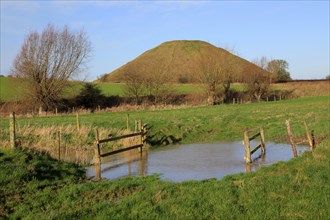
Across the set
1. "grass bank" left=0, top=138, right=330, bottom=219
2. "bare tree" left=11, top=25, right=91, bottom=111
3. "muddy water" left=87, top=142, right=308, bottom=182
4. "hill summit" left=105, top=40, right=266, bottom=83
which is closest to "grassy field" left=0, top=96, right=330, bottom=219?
"grass bank" left=0, top=138, right=330, bottom=219

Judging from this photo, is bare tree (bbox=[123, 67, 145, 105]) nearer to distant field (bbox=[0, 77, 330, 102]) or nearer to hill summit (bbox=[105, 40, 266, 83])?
distant field (bbox=[0, 77, 330, 102])

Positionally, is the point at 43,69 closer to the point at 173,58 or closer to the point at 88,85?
the point at 88,85

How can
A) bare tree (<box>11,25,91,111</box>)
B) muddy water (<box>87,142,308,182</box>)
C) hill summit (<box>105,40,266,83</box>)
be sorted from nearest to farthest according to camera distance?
muddy water (<box>87,142,308,182</box>) < bare tree (<box>11,25,91,111</box>) < hill summit (<box>105,40,266,83</box>)

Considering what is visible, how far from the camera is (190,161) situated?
18.0m

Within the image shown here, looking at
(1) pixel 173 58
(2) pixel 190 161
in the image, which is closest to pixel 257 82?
(2) pixel 190 161

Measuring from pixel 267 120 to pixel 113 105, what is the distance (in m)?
31.5

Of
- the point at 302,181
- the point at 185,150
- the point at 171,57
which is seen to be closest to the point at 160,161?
the point at 185,150

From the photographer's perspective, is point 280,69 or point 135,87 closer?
point 135,87

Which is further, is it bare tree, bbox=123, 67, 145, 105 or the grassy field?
bare tree, bbox=123, 67, 145, 105

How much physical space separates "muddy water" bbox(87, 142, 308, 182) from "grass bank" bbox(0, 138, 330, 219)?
6.94 feet

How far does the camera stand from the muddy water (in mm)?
15039

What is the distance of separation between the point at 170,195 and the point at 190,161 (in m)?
8.04

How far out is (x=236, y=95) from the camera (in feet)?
216

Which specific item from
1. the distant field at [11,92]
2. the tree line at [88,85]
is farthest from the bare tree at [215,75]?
the distant field at [11,92]
